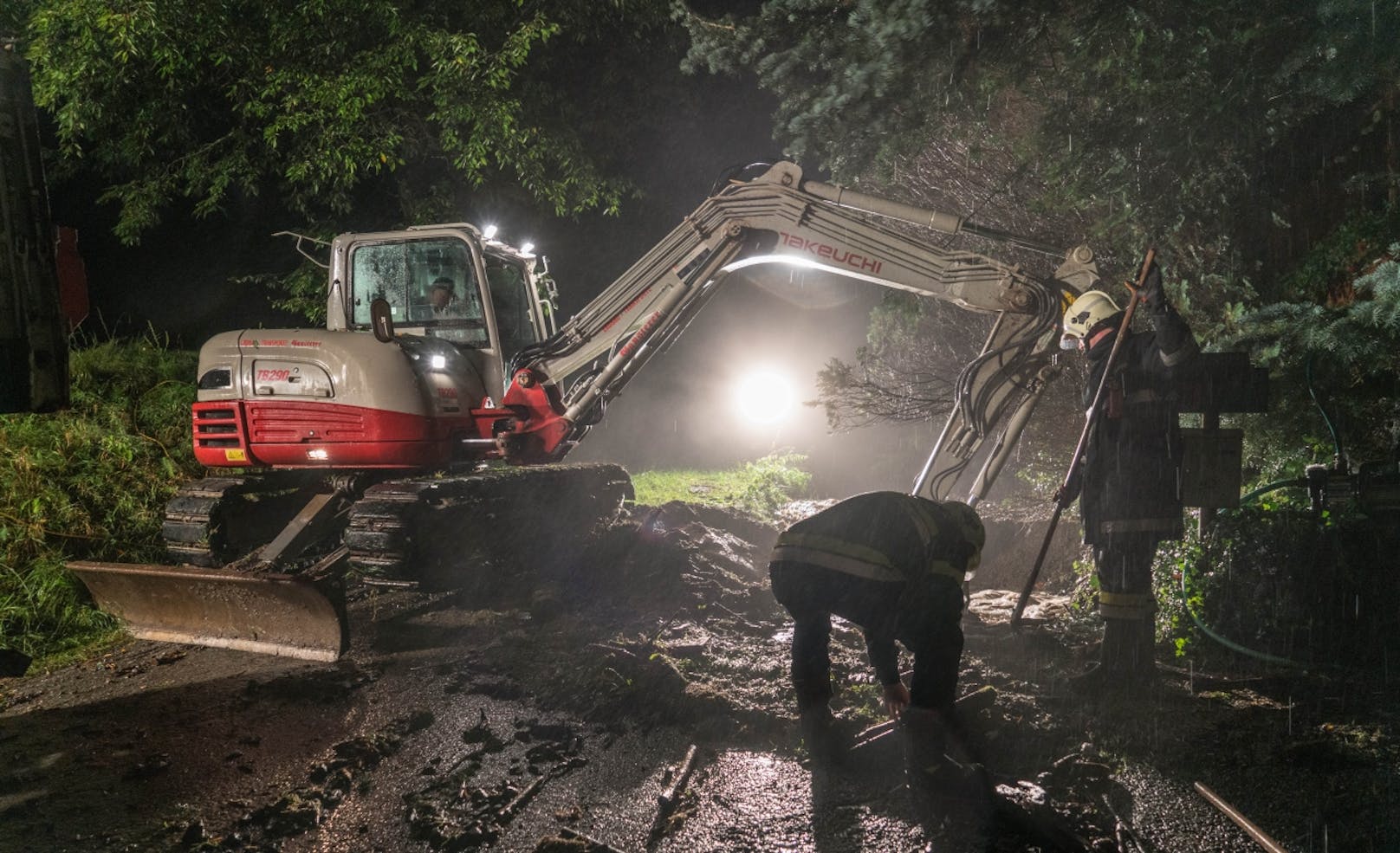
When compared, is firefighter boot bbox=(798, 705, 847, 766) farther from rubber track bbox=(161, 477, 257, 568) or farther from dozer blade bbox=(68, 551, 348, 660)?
rubber track bbox=(161, 477, 257, 568)

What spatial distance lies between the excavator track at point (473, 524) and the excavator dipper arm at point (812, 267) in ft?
1.79

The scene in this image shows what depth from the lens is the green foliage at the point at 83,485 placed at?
21.3ft

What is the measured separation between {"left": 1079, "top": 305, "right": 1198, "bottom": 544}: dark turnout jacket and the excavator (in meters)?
0.72

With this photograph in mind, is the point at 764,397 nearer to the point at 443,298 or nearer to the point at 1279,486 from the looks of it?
the point at 443,298

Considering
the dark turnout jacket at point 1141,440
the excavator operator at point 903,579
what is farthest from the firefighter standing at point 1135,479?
the excavator operator at point 903,579

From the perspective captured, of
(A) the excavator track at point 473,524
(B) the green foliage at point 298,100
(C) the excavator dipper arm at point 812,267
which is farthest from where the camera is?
(B) the green foliage at point 298,100

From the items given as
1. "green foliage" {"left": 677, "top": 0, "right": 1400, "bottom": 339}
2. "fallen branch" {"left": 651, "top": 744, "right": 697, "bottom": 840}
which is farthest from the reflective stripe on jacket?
"green foliage" {"left": 677, "top": 0, "right": 1400, "bottom": 339}

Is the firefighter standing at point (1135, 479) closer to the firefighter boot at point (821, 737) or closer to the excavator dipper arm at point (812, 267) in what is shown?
the excavator dipper arm at point (812, 267)

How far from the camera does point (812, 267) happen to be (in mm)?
6168

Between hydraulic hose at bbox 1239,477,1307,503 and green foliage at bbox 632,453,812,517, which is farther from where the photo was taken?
green foliage at bbox 632,453,812,517

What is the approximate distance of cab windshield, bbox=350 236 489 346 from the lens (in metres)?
7.07

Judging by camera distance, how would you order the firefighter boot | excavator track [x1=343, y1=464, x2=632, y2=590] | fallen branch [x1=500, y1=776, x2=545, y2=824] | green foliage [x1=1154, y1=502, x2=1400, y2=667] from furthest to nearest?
excavator track [x1=343, y1=464, x2=632, y2=590] → green foliage [x1=1154, y1=502, x2=1400, y2=667] → the firefighter boot → fallen branch [x1=500, y1=776, x2=545, y2=824]

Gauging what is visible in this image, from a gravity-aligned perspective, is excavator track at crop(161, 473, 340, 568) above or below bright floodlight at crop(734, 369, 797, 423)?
above

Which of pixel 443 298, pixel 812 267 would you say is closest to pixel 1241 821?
pixel 812 267
